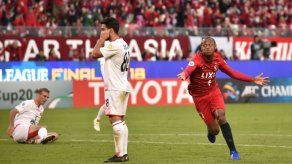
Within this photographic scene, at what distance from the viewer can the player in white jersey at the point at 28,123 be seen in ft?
54.5

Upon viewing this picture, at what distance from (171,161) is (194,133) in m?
6.56

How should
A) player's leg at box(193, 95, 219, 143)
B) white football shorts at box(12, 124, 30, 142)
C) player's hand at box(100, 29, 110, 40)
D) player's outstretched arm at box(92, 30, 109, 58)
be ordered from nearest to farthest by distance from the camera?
player's outstretched arm at box(92, 30, 109, 58) < player's hand at box(100, 29, 110, 40) < player's leg at box(193, 95, 219, 143) < white football shorts at box(12, 124, 30, 142)

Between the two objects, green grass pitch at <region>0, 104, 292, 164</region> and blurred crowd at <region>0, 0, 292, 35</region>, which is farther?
blurred crowd at <region>0, 0, 292, 35</region>

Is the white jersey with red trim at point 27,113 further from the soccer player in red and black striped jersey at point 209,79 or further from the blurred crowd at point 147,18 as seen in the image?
the blurred crowd at point 147,18

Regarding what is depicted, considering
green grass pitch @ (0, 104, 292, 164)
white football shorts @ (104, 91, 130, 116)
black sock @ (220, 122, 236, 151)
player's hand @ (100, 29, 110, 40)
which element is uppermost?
player's hand @ (100, 29, 110, 40)

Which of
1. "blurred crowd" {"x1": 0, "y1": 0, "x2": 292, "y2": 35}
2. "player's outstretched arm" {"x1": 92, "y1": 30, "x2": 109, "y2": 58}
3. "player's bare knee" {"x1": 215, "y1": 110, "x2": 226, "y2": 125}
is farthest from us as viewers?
"blurred crowd" {"x1": 0, "y1": 0, "x2": 292, "y2": 35}

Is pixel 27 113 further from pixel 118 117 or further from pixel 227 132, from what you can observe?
pixel 227 132

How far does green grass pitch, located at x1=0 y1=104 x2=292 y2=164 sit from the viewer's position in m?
14.2

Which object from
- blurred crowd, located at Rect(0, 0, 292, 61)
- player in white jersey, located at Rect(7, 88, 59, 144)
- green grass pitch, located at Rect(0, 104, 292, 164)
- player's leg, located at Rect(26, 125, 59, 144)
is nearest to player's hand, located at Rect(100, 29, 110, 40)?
green grass pitch, located at Rect(0, 104, 292, 164)

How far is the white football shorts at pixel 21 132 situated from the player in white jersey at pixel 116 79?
3.64m

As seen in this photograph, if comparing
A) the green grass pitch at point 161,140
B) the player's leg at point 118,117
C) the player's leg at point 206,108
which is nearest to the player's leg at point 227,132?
the green grass pitch at point 161,140

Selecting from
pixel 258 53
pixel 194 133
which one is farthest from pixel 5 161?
pixel 258 53

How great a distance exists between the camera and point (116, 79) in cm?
1337

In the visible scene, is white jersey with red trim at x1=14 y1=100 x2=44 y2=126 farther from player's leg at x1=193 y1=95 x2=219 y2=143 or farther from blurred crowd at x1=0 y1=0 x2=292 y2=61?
blurred crowd at x1=0 y1=0 x2=292 y2=61
